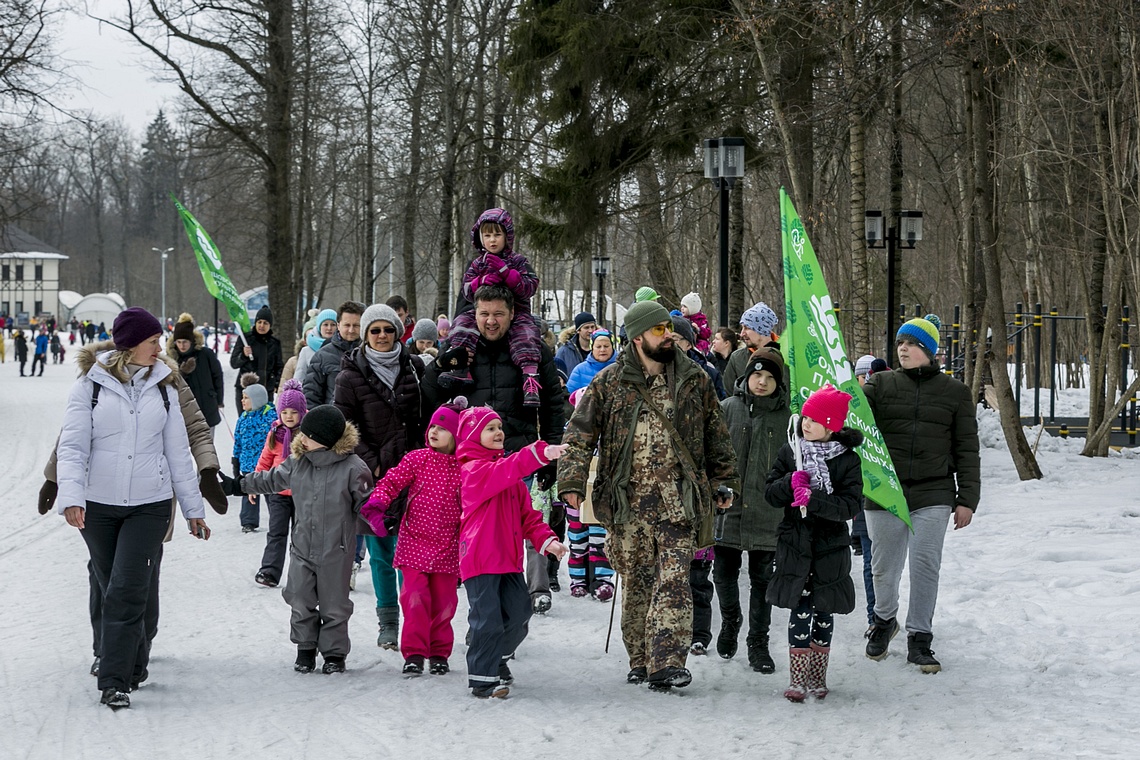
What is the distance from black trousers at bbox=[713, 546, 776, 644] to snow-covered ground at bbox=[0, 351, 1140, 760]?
0.24 m

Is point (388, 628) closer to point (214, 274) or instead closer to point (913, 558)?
point (913, 558)

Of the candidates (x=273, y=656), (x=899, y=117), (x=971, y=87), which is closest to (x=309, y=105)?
(x=899, y=117)

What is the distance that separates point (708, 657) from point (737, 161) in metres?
7.07

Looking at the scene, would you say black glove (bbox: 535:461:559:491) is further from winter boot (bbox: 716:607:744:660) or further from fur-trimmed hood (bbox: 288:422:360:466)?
winter boot (bbox: 716:607:744:660)

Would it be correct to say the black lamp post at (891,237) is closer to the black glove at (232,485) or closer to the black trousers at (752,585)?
the black trousers at (752,585)

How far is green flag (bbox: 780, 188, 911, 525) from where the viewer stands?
6473 millimetres

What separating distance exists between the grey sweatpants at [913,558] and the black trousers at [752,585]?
60cm

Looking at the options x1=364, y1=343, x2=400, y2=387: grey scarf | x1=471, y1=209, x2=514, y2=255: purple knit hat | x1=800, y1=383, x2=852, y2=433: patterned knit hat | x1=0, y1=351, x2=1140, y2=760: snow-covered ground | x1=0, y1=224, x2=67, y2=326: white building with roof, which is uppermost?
x1=0, y1=224, x2=67, y2=326: white building with roof

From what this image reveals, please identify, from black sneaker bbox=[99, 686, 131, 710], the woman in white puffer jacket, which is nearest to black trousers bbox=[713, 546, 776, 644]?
the woman in white puffer jacket

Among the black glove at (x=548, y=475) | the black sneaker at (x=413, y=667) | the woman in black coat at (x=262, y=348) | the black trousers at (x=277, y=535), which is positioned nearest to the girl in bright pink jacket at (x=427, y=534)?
the black sneaker at (x=413, y=667)

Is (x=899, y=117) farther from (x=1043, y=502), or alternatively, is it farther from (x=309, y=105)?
(x=309, y=105)

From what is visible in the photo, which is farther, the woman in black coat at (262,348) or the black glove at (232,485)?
the woman in black coat at (262,348)

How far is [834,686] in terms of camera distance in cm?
652

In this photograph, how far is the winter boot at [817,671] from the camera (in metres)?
6.27
